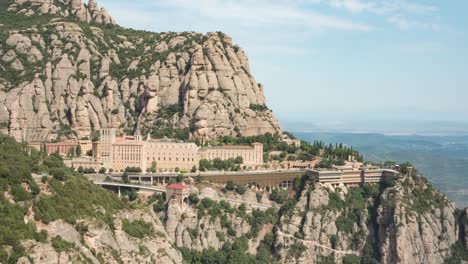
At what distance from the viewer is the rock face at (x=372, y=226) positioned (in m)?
102

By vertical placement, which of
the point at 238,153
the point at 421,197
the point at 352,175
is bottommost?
the point at 421,197

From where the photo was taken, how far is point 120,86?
145 metres

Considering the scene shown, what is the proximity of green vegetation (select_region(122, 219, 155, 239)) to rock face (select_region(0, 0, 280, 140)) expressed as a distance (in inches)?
2183

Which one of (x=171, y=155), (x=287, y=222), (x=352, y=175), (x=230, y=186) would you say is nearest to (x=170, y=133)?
(x=171, y=155)

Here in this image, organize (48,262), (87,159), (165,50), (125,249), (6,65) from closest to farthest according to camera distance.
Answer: (48,262) < (125,249) < (87,159) < (6,65) < (165,50)

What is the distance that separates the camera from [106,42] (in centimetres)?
15688

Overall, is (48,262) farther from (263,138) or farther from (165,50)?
(165,50)

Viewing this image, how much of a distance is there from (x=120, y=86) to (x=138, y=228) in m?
79.2

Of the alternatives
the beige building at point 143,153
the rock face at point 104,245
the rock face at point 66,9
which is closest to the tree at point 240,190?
the beige building at point 143,153

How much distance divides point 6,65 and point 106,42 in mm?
26945

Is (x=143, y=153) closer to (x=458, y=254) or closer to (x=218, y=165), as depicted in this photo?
(x=218, y=165)

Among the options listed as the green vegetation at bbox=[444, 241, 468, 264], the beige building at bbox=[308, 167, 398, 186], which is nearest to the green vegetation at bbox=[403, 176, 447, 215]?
the beige building at bbox=[308, 167, 398, 186]

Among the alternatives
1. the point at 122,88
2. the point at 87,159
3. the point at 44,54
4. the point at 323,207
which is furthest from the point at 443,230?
the point at 44,54

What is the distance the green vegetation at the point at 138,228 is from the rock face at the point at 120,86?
182 ft
